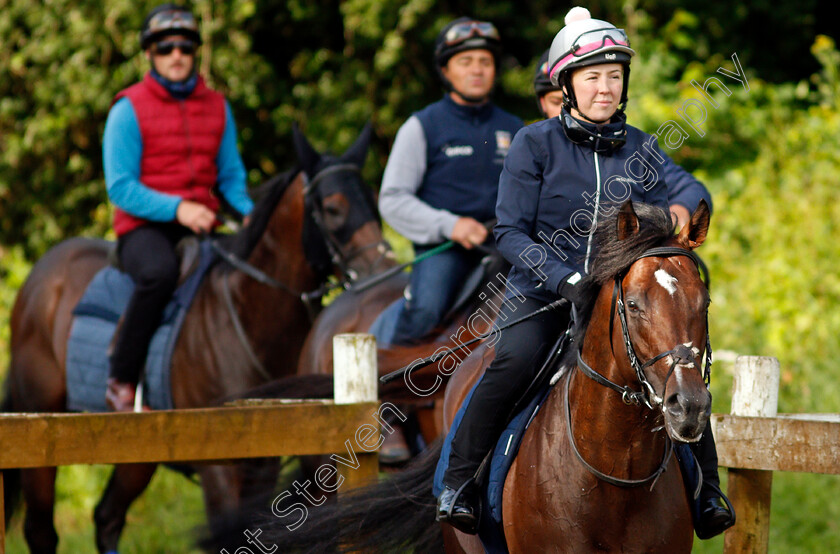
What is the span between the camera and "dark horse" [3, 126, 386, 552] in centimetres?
560

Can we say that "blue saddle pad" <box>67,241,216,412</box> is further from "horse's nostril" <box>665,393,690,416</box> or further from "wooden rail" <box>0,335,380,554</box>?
"horse's nostril" <box>665,393,690,416</box>

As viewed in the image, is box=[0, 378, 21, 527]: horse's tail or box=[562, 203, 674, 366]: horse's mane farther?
box=[0, 378, 21, 527]: horse's tail

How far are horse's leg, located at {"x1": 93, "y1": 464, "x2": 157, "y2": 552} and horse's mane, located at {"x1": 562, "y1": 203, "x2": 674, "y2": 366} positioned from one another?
12.4 feet

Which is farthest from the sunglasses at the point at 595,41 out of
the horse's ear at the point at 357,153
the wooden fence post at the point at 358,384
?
the horse's ear at the point at 357,153

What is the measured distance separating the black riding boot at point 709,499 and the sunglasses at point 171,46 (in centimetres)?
410

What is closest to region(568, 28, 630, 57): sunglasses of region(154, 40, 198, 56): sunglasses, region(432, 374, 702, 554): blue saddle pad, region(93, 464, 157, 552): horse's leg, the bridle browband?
the bridle browband

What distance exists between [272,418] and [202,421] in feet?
0.90

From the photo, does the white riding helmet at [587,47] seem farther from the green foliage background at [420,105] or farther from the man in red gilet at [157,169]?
the green foliage background at [420,105]

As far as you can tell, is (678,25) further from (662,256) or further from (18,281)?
(662,256)

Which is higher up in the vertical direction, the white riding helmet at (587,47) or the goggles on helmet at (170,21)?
the goggles on helmet at (170,21)

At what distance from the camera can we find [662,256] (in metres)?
2.73

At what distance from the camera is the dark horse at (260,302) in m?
5.60

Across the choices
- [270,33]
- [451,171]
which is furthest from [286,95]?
[451,171]

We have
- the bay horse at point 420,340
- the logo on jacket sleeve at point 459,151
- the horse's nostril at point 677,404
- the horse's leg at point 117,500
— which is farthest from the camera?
the horse's leg at point 117,500
